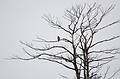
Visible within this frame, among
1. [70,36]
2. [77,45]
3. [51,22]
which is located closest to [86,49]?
[77,45]

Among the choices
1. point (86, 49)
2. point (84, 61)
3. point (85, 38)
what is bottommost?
point (84, 61)

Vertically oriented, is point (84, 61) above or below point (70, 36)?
below

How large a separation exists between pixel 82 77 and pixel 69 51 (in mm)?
1612

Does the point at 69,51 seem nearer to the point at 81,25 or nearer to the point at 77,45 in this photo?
the point at 77,45

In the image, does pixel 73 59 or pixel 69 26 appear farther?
pixel 69 26

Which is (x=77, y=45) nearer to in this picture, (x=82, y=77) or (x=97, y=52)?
(x=97, y=52)

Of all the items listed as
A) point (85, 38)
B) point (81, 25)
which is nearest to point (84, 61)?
point (85, 38)

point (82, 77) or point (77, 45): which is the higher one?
point (77, 45)

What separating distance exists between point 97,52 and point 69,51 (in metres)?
1.56

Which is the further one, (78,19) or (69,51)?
(78,19)

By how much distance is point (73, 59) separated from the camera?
9609 mm

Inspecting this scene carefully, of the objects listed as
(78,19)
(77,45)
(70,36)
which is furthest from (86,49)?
A: (78,19)

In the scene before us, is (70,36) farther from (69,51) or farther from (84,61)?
(84,61)

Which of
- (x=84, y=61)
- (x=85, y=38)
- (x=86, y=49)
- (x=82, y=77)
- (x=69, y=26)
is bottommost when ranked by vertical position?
(x=82, y=77)
